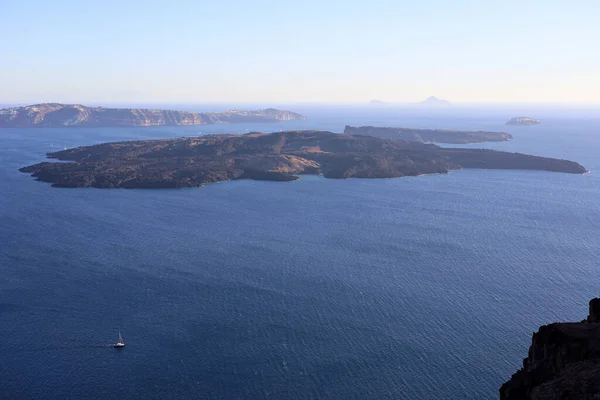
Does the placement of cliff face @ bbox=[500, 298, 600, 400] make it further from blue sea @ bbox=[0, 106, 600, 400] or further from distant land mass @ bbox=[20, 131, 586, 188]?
distant land mass @ bbox=[20, 131, 586, 188]

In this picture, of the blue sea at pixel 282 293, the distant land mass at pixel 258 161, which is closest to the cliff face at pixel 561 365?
the blue sea at pixel 282 293

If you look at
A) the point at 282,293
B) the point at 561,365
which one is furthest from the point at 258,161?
Result: the point at 561,365

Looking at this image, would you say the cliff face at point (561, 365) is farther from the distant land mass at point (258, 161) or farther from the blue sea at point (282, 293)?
the distant land mass at point (258, 161)

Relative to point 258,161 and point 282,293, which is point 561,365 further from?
point 258,161

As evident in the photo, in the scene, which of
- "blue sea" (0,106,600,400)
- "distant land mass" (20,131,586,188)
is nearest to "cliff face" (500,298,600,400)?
"blue sea" (0,106,600,400)

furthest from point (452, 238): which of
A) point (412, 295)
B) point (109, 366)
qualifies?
point (109, 366)

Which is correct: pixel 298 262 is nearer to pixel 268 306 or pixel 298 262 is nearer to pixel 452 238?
pixel 268 306
